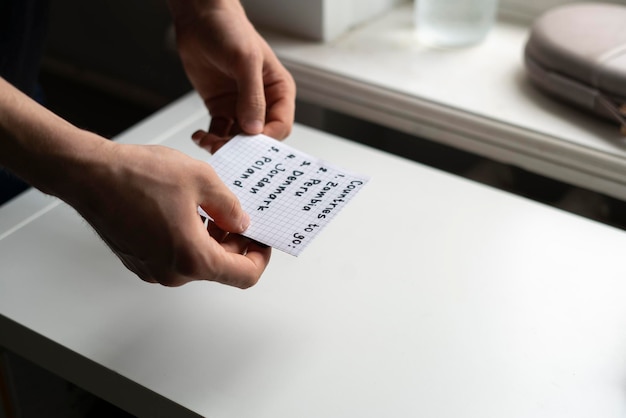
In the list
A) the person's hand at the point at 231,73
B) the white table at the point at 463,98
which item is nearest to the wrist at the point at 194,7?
the person's hand at the point at 231,73

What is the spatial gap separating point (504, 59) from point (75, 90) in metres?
1.00

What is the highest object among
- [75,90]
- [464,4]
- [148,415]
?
[464,4]

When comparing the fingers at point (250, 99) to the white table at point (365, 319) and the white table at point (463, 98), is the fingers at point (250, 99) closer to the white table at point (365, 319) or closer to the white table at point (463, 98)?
the white table at point (365, 319)

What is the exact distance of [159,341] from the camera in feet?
2.12

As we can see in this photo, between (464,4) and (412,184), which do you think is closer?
(412,184)

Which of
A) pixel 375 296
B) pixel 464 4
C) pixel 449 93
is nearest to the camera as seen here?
pixel 375 296

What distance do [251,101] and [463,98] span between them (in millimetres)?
321

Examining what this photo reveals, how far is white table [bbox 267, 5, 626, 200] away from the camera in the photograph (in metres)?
0.87

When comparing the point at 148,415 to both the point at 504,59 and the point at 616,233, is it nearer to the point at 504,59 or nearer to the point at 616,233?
the point at 616,233

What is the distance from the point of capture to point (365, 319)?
2.18 ft

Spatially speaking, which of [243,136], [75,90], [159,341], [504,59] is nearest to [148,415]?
[159,341]

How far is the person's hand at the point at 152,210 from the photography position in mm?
563

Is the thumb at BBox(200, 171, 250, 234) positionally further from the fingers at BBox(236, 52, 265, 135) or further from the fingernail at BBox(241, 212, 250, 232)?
the fingers at BBox(236, 52, 265, 135)

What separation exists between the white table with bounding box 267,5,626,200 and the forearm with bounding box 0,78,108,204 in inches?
19.1
